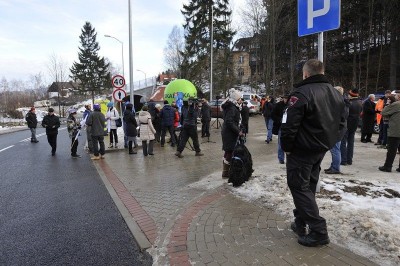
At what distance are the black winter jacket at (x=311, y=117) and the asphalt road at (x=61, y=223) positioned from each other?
7.24 feet

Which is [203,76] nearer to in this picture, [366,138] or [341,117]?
[366,138]

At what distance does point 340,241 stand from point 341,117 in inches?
57.7

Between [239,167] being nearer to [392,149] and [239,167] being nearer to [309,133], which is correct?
[309,133]

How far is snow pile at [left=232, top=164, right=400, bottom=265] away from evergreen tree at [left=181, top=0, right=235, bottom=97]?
35662 millimetres

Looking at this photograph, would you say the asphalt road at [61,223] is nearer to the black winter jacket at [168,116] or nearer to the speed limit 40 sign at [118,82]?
the black winter jacket at [168,116]

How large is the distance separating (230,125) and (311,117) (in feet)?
10.5

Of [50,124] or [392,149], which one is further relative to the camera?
[50,124]

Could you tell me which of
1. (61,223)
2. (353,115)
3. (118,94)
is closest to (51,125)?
(118,94)

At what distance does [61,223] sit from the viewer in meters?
5.03

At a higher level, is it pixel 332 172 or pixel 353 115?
pixel 353 115

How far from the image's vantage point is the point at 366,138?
41.0 ft

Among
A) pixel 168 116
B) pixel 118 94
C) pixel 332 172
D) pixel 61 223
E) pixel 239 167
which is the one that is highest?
pixel 118 94

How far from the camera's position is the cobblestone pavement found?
3496 mm

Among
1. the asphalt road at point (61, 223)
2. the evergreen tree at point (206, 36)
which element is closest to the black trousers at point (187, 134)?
the asphalt road at point (61, 223)
